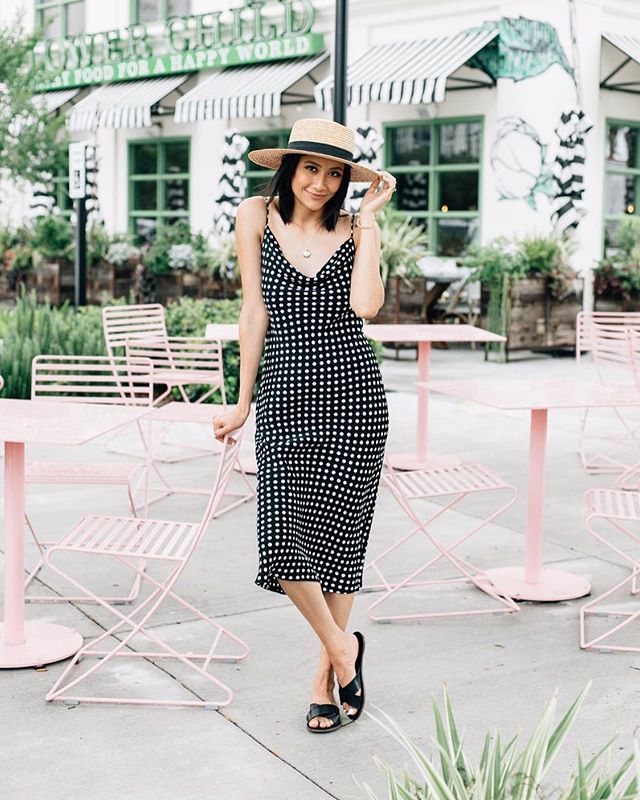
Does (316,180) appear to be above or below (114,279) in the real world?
above

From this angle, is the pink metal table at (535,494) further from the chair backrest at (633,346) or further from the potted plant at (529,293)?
the potted plant at (529,293)

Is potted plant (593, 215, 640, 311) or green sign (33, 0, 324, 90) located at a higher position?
green sign (33, 0, 324, 90)

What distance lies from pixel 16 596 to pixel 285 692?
3.46ft

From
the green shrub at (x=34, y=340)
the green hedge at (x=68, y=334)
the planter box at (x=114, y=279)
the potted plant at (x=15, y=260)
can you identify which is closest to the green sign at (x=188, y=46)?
the potted plant at (x=15, y=260)

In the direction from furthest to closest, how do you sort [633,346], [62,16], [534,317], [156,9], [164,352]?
[62,16] < [156,9] < [534,317] < [164,352] < [633,346]

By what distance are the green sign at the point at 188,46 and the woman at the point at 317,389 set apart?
51.0ft

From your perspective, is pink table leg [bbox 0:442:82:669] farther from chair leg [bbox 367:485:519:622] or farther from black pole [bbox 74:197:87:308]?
black pole [bbox 74:197:87:308]

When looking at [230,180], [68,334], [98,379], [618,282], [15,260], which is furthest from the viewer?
[15,260]

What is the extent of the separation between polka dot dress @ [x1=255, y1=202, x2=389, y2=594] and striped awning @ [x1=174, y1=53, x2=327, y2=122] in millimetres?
15035

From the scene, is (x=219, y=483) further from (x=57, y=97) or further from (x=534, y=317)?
(x=57, y=97)

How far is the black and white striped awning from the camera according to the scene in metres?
16.6

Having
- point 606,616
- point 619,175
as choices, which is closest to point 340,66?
point 606,616

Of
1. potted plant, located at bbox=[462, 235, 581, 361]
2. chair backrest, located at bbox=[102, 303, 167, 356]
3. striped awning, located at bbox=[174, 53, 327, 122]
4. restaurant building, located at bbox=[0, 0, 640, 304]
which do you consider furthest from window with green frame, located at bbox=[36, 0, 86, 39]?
chair backrest, located at bbox=[102, 303, 167, 356]

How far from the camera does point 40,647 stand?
4.50m
